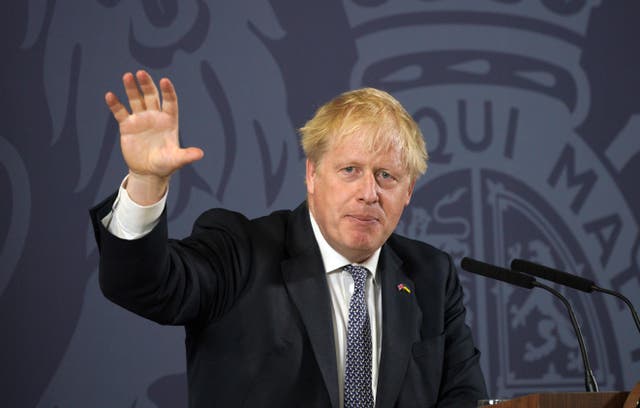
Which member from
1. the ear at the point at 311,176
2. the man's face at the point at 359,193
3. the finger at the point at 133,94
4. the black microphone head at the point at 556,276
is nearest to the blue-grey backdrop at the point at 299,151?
the ear at the point at 311,176

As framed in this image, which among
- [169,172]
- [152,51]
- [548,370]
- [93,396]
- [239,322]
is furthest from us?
[548,370]

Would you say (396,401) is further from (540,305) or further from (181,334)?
(540,305)

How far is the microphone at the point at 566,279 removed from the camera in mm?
2371

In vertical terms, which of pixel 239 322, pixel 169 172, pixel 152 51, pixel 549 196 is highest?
pixel 152 51

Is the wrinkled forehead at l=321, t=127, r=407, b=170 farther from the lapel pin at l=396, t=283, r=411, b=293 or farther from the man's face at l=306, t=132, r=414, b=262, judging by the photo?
the lapel pin at l=396, t=283, r=411, b=293

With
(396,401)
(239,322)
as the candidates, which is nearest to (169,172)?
(239,322)

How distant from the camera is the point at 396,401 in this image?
265cm

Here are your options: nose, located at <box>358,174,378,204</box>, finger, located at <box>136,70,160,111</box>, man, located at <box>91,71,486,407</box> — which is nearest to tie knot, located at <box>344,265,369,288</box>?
man, located at <box>91,71,486,407</box>

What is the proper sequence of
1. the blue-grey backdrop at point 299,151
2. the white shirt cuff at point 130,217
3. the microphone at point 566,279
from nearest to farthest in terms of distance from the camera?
1. the white shirt cuff at point 130,217
2. the microphone at point 566,279
3. the blue-grey backdrop at point 299,151

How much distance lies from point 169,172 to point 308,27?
2.50 metres

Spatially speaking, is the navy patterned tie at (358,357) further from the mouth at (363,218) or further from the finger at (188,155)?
the finger at (188,155)

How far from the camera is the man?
2531 mm

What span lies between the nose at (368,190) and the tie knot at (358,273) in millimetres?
248

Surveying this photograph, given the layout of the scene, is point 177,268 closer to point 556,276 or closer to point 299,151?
point 556,276
